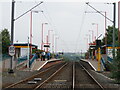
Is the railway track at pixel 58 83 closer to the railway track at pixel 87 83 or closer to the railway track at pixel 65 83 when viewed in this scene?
the railway track at pixel 65 83

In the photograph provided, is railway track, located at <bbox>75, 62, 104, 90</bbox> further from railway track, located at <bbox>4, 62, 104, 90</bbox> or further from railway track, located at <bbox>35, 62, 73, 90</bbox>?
railway track, located at <bbox>35, 62, 73, 90</bbox>

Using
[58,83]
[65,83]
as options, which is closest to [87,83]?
[65,83]

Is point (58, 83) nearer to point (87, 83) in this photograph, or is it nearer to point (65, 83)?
point (65, 83)

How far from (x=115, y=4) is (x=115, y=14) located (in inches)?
46.0

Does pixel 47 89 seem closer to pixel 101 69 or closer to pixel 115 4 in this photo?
pixel 115 4

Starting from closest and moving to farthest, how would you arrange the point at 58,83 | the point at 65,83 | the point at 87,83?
Answer: the point at 58,83, the point at 65,83, the point at 87,83

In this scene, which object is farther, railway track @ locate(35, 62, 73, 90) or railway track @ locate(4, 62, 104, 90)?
railway track @ locate(35, 62, 73, 90)

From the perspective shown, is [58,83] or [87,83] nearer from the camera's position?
[58,83]

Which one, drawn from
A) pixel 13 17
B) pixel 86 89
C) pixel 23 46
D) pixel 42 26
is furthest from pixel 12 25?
pixel 42 26

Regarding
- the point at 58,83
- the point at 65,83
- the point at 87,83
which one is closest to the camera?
the point at 58,83

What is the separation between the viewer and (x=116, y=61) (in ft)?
72.9

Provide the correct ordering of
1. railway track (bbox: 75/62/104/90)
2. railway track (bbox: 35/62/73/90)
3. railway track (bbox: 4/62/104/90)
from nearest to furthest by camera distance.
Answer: railway track (bbox: 4/62/104/90), railway track (bbox: 75/62/104/90), railway track (bbox: 35/62/73/90)

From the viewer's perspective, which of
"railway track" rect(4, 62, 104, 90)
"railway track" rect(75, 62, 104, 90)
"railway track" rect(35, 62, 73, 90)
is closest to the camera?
"railway track" rect(4, 62, 104, 90)

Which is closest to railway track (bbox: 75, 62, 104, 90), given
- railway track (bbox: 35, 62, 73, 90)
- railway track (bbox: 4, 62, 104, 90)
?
railway track (bbox: 4, 62, 104, 90)
